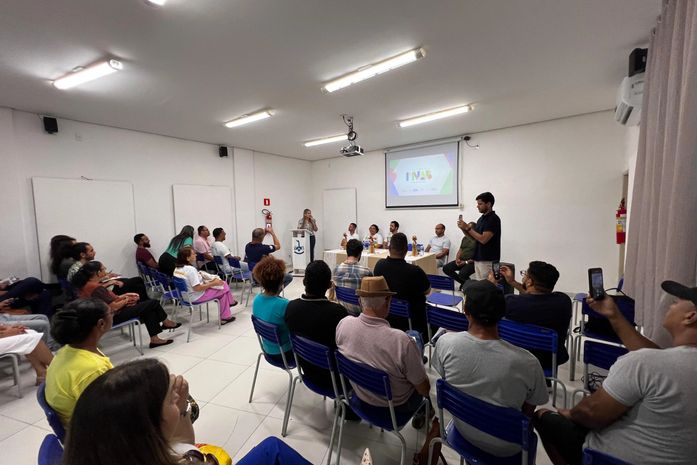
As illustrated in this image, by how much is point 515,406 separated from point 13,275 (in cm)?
638

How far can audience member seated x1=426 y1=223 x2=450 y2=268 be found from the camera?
19.8ft

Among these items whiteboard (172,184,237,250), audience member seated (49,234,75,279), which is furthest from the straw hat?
whiteboard (172,184,237,250)

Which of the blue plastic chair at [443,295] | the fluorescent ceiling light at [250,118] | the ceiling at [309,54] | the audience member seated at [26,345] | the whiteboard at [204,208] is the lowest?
the audience member seated at [26,345]

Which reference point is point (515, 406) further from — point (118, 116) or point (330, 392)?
point (118, 116)

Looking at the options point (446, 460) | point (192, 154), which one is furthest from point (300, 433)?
point (192, 154)

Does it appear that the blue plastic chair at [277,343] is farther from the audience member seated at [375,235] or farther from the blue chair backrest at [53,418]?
the audience member seated at [375,235]

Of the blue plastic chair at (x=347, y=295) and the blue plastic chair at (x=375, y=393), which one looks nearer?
the blue plastic chair at (x=375, y=393)

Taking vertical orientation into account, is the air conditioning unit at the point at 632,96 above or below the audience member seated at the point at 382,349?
above

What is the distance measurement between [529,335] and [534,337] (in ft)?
0.10

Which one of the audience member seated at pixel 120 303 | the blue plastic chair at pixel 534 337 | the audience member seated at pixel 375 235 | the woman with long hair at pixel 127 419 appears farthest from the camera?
the audience member seated at pixel 375 235

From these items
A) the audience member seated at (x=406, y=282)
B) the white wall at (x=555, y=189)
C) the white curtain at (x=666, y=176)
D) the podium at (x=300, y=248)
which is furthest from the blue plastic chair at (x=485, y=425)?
the podium at (x=300, y=248)

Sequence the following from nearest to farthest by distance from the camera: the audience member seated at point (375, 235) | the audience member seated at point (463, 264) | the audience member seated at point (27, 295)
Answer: the audience member seated at point (27, 295), the audience member seated at point (463, 264), the audience member seated at point (375, 235)

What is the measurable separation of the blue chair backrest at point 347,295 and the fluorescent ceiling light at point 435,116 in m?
3.40

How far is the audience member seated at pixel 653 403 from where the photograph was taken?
1.00 m
